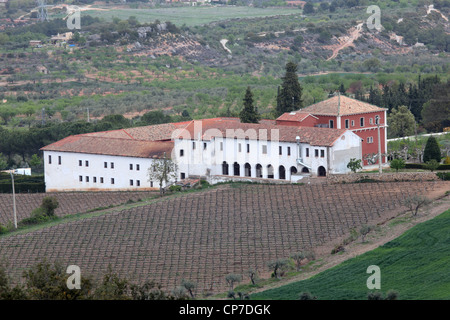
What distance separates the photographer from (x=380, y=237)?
41375 mm

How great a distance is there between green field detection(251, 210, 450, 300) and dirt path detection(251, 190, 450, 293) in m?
0.77

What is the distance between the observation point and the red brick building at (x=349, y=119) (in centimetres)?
5681

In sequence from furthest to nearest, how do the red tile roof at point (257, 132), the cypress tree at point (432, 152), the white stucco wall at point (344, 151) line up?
1. the cypress tree at point (432, 152)
2. the red tile roof at point (257, 132)
3. the white stucco wall at point (344, 151)

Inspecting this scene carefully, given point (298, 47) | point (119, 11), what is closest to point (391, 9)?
point (298, 47)

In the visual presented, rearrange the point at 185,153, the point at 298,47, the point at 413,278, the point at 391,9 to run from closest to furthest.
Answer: the point at 413,278 < the point at 185,153 < the point at 298,47 < the point at 391,9

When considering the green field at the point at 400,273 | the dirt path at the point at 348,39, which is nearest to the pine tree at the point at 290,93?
the green field at the point at 400,273

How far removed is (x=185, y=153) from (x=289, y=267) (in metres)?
19.6

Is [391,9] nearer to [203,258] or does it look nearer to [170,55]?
[170,55]

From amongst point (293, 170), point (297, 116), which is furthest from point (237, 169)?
point (297, 116)

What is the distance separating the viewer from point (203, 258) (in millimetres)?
41500

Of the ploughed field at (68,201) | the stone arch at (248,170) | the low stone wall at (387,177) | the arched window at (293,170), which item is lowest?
the ploughed field at (68,201)

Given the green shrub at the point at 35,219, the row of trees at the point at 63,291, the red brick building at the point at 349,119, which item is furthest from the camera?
the red brick building at the point at 349,119

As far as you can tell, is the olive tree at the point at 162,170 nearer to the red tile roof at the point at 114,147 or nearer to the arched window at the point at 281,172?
the red tile roof at the point at 114,147

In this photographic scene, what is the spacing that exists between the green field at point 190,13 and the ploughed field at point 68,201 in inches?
4219
